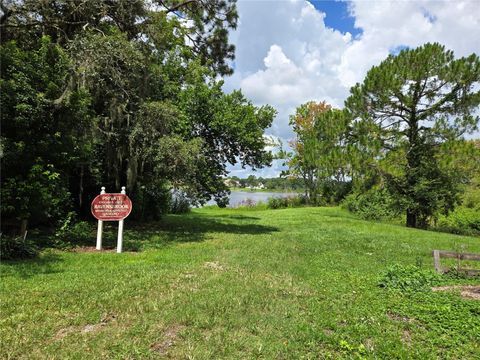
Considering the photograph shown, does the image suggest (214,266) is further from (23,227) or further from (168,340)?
(23,227)

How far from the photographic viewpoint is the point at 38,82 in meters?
7.50

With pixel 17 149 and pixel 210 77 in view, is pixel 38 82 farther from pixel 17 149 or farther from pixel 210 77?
pixel 210 77

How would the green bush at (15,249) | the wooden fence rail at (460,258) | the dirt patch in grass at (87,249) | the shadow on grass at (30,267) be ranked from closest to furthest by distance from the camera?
the shadow on grass at (30,267) → the green bush at (15,249) → the wooden fence rail at (460,258) → the dirt patch in grass at (87,249)

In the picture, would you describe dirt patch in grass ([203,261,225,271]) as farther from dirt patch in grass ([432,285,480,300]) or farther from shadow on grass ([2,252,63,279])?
dirt patch in grass ([432,285,480,300])

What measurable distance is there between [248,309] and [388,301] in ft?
6.76

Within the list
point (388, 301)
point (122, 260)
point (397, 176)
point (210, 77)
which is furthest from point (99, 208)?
point (397, 176)

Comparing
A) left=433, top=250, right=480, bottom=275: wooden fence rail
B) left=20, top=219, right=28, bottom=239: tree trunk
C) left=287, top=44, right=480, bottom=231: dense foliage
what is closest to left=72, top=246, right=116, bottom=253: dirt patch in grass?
left=20, top=219, right=28, bottom=239: tree trunk

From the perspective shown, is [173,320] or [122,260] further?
[122,260]

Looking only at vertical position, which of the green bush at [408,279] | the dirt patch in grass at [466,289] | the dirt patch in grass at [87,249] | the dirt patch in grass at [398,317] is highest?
the green bush at [408,279]

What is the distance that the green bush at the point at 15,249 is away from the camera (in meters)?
6.51

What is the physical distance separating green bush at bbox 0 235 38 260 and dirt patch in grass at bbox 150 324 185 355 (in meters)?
4.35

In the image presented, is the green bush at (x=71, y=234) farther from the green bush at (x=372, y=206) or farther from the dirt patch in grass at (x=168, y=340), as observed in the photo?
the green bush at (x=372, y=206)

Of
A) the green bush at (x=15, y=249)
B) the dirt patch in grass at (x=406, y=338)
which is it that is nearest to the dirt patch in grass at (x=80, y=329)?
the dirt patch in grass at (x=406, y=338)

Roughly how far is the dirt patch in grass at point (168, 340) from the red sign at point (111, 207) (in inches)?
205
